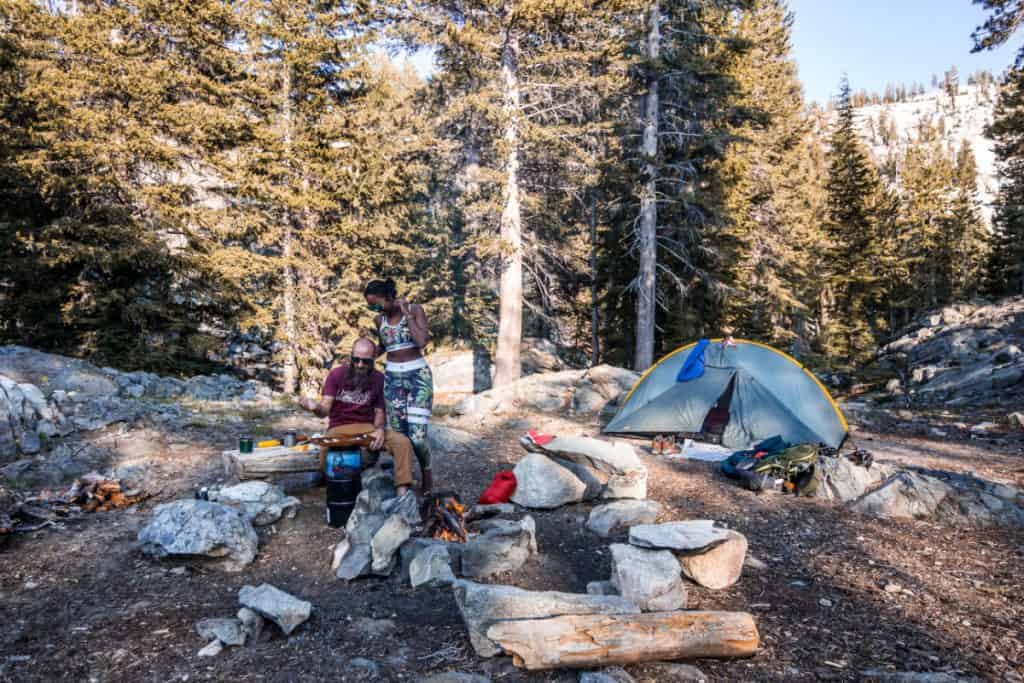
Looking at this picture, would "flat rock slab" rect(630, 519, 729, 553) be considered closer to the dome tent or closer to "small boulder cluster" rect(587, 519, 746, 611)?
"small boulder cluster" rect(587, 519, 746, 611)

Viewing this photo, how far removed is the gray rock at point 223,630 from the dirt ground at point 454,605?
0.19ft

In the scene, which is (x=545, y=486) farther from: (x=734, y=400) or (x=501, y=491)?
(x=734, y=400)

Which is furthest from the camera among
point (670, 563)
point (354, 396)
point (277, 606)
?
point (354, 396)

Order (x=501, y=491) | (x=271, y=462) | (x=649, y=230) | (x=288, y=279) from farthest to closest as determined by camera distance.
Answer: (x=288, y=279)
(x=649, y=230)
(x=501, y=491)
(x=271, y=462)

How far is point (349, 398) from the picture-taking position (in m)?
5.30

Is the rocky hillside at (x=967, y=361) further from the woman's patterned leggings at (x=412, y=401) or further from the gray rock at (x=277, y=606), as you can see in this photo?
the gray rock at (x=277, y=606)

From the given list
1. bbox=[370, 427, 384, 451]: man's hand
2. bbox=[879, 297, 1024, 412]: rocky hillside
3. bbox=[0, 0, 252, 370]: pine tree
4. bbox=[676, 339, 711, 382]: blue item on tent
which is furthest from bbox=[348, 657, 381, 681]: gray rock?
bbox=[0, 0, 252, 370]: pine tree

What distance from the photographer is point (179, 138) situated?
15164 millimetres

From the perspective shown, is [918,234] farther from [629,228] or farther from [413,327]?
[413,327]

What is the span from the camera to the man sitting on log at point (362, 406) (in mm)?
5199

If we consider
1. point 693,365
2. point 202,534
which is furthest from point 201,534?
point 693,365

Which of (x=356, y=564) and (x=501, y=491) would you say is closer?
(x=356, y=564)

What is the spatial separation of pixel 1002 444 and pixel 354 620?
1006 cm

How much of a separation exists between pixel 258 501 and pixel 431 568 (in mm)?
2084
